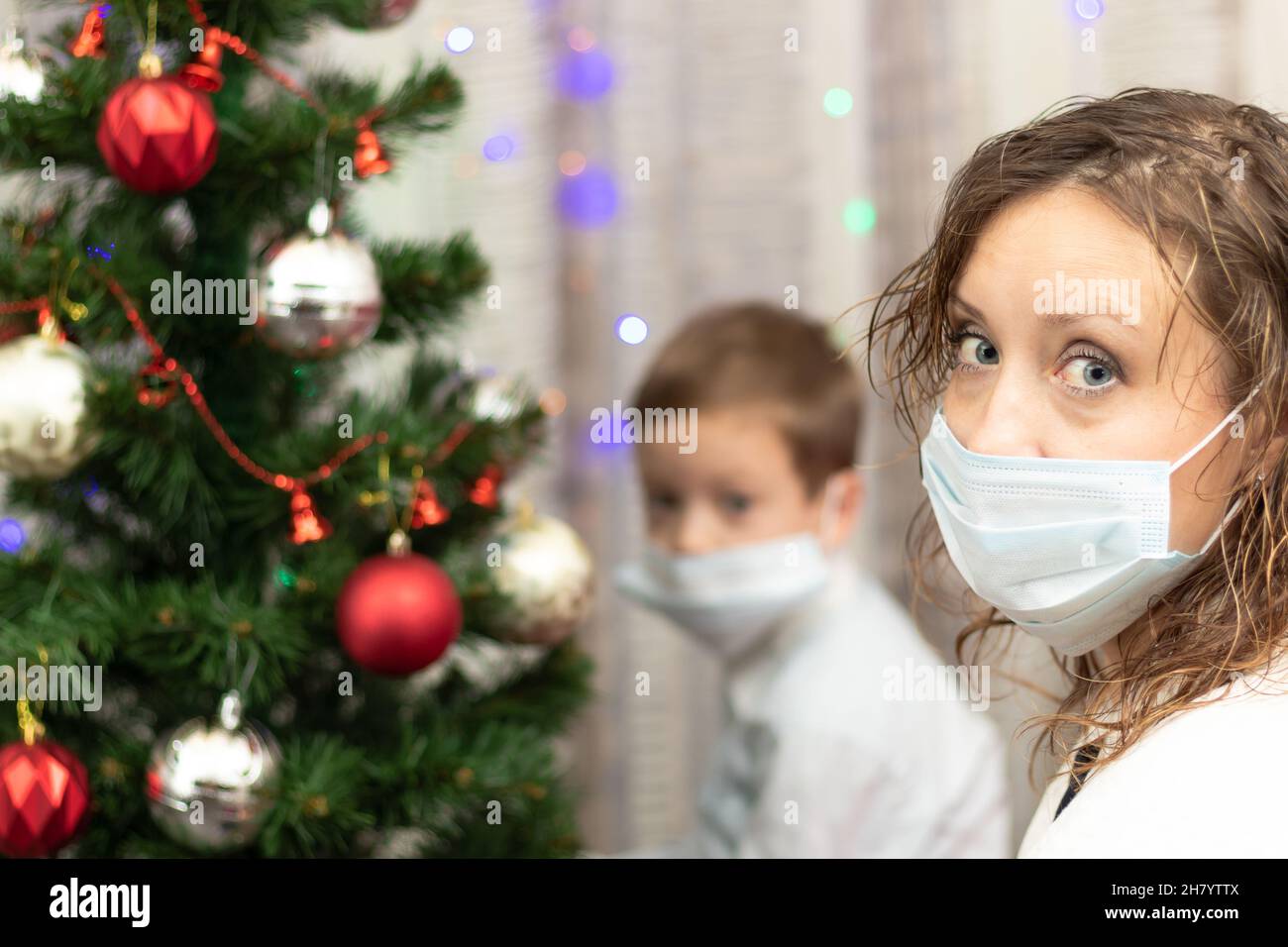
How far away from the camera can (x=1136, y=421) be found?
60cm

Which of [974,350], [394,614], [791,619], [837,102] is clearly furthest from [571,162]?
[974,350]

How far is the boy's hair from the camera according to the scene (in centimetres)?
148

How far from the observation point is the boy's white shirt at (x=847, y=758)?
1274 millimetres

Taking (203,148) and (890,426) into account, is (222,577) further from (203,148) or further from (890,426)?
(890,426)

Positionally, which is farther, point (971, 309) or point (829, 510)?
point (829, 510)

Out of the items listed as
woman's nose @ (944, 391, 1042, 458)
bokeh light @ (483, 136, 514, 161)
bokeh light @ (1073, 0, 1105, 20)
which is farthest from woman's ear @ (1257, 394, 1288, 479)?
bokeh light @ (483, 136, 514, 161)

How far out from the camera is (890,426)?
1703mm

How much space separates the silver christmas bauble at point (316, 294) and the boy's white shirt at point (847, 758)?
0.64 metres

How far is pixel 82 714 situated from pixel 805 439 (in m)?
0.83

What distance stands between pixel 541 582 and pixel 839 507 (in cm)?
52

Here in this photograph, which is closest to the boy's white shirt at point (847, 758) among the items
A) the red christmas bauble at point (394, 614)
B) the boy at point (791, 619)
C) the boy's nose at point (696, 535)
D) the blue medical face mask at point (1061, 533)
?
the boy at point (791, 619)

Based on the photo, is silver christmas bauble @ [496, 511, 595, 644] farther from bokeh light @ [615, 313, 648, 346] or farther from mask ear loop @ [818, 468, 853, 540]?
bokeh light @ [615, 313, 648, 346]

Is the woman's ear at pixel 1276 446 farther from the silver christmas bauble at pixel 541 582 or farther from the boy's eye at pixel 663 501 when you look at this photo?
the boy's eye at pixel 663 501

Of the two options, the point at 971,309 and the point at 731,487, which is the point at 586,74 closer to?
the point at 731,487
